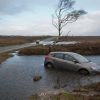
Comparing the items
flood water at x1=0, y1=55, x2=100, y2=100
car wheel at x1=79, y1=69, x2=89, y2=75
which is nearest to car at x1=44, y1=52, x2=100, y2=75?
car wheel at x1=79, y1=69, x2=89, y2=75

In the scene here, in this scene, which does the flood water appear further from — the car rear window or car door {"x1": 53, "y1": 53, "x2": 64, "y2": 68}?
the car rear window

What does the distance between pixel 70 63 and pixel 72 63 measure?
0.25m

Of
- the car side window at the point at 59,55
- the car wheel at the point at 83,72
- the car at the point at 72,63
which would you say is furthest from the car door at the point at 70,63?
the car side window at the point at 59,55

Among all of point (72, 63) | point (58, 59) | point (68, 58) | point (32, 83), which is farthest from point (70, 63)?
point (32, 83)

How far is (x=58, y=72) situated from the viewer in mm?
24953

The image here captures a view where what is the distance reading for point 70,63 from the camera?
24750mm

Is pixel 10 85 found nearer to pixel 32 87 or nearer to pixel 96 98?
pixel 32 87

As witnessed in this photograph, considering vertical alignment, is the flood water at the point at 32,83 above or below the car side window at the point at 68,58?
below

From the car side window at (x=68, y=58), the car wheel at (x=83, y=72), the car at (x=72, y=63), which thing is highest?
the car side window at (x=68, y=58)

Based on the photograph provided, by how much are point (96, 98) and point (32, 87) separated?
6.11 m

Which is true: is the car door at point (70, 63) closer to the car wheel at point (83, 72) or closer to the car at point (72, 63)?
the car at point (72, 63)

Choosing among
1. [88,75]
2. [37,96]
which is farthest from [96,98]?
[88,75]

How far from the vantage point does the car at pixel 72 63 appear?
2355 cm

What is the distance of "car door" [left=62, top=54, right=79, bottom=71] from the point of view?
956 inches
